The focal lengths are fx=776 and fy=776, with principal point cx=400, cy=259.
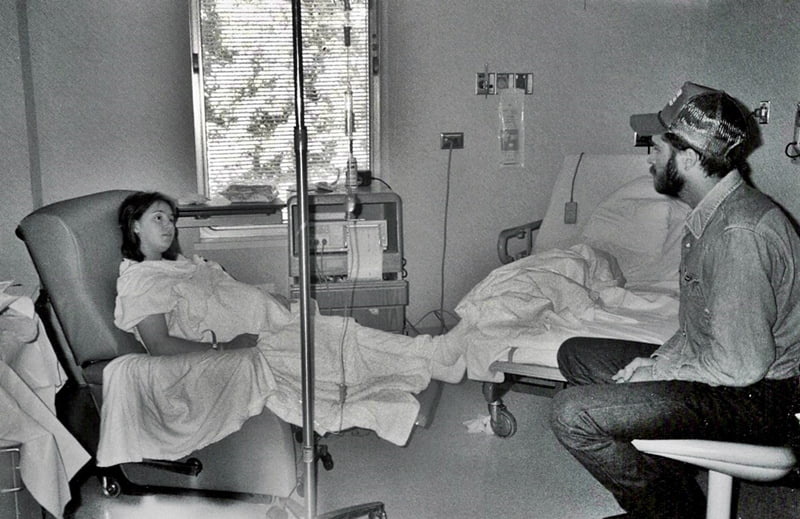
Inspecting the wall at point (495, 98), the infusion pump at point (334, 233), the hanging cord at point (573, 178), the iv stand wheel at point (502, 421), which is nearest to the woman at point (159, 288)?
the infusion pump at point (334, 233)

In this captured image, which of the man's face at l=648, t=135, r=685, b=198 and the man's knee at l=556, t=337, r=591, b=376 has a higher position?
the man's face at l=648, t=135, r=685, b=198

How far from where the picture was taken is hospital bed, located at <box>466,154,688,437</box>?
2.59 metres

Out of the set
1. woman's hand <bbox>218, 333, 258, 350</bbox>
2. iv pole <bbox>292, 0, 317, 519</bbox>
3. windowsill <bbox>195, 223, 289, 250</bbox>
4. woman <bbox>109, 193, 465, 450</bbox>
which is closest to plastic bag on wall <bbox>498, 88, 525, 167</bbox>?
windowsill <bbox>195, 223, 289, 250</bbox>

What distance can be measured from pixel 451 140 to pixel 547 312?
4.83ft

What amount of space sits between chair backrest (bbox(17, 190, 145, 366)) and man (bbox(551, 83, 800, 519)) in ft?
4.33

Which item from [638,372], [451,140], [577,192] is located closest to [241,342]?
[638,372]

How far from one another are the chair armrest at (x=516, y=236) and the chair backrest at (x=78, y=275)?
1.72 m

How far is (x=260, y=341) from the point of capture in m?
2.48

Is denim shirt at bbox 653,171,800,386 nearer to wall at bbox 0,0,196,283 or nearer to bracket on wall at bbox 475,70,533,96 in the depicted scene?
bracket on wall at bbox 475,70,533,96

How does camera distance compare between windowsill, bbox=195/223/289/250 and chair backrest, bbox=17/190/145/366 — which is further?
windowsill, bbox=195/223/289/250

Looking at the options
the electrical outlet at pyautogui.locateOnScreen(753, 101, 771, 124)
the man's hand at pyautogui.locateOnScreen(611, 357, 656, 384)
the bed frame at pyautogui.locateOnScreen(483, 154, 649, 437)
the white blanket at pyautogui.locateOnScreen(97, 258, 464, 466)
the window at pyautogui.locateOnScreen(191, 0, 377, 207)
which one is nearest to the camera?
the man's hand at pyautogui.locateOnScreen(611, 357, 656, 384)

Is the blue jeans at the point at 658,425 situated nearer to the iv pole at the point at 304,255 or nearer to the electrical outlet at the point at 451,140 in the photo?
the iv pole at the point at 304,255

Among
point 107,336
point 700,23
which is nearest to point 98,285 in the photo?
point 107,336

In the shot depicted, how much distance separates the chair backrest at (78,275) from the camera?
2.22 m
